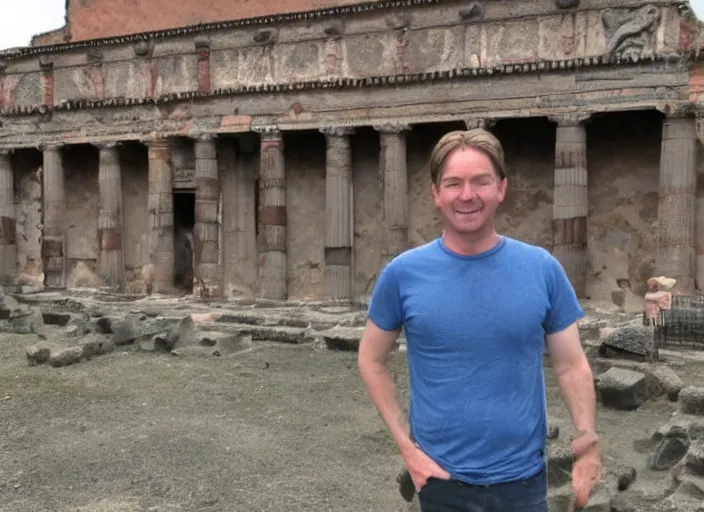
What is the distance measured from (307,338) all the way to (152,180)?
25.1ft

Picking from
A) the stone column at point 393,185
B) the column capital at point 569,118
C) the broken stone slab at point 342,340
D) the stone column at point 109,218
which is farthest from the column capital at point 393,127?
the stone column at point 109,218

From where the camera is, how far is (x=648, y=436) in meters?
6.09

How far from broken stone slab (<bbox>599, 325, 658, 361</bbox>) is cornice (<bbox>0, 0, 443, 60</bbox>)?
8.42 m

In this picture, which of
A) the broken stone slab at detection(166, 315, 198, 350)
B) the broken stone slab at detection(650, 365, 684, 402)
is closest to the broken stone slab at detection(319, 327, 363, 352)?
the broken stone slab at detection(166, 315, 198, 350)

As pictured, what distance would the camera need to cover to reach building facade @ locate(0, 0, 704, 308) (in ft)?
42.1

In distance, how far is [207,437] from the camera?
242 inches

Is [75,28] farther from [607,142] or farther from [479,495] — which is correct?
[479,495]

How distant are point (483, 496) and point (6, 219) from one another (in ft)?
63.2

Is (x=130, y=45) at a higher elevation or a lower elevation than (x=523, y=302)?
higher

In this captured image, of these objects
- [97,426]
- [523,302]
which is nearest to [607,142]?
[97,426]

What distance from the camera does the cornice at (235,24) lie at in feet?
48.0

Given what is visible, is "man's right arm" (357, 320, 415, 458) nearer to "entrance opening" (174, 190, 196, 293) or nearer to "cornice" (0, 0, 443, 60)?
"cornice" (0, 0, 443, 60)

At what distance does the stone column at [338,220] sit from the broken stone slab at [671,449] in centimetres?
995

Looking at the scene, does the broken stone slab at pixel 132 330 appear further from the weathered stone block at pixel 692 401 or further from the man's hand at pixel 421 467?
the man's hand at pixel 421 467
